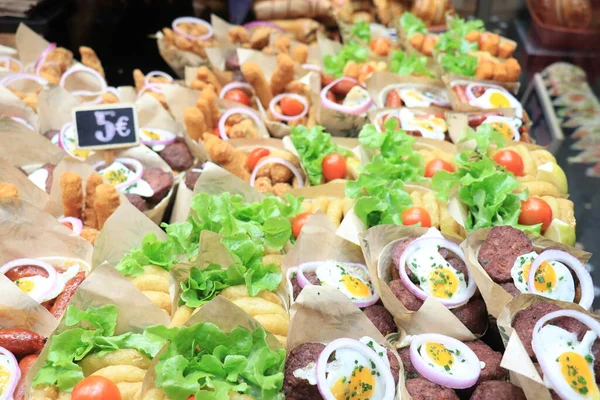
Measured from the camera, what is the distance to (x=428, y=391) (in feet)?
5.96

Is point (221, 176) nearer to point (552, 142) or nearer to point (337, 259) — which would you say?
point (337, 259)

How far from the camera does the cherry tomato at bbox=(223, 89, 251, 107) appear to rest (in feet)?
13.1

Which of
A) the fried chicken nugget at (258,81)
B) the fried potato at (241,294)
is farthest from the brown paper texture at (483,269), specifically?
the fried chicken nugget at (258,81)

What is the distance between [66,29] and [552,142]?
156 inches

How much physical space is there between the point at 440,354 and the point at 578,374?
0.43 metres

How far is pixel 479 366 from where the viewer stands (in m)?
1.91

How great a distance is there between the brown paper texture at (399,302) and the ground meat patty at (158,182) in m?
1.27

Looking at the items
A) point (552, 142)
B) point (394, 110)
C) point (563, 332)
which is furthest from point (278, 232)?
point (552, 142)

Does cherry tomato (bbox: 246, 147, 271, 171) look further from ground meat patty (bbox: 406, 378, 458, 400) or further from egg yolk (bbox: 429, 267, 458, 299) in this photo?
ground meat patty (bbox: 406, 378, 458, 400)

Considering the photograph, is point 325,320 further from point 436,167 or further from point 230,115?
point 230,115

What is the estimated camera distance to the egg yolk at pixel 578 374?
1.68 metres

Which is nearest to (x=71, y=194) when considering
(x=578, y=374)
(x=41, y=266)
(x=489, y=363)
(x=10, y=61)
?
(x=41, y=266)

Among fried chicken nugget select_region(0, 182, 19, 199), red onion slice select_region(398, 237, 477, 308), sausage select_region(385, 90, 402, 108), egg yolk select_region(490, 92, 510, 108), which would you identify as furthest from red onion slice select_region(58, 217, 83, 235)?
egg yolk select_region(490, 92, 510, 108)

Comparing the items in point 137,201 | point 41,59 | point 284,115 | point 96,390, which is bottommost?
point 284,115
